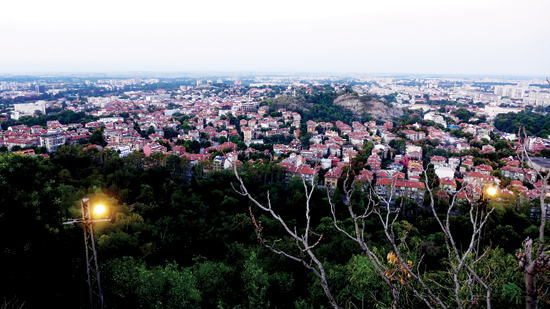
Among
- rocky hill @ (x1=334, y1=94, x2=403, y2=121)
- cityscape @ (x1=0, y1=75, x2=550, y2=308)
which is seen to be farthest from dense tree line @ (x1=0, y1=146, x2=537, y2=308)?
rocky hill @ (x1=334, y1=94, x2=403, y2=121)

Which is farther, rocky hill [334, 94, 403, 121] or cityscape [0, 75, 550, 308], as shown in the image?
rocky hill [334, 94, 403, 121]

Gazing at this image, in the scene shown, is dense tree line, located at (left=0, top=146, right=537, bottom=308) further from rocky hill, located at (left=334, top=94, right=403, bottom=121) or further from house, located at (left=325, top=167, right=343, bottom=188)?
rocky hill, located at (left=334, top=94, right=403, bottom=121)

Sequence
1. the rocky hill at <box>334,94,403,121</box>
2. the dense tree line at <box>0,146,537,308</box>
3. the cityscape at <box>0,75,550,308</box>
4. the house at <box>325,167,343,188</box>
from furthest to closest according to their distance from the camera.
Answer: the rocky hill at <box>334,94,403,121</box> → the house at <box>325,167,343,188</box> → the cityscape at <box>0,75,550,308</box> → the dense tree line at <box>0,146,537,308</box>

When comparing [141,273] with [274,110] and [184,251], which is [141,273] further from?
[274,110]

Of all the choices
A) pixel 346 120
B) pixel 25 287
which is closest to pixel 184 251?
pixel 25 287

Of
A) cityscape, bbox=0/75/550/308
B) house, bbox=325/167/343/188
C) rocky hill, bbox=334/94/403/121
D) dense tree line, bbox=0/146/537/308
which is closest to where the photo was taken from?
dense tree line, bbox=0/146/537/308

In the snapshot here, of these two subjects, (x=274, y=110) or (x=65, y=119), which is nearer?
(x=65, y=119)

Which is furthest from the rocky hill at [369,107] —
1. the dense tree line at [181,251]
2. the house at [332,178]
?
the dense tree line at [181,251]

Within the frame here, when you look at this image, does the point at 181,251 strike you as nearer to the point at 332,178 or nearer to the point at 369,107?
the point at 332,178
